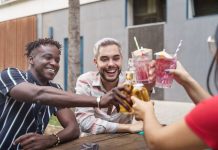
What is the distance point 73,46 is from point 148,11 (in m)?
4.37

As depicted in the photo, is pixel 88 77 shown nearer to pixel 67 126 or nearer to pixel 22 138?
pixel 67 126

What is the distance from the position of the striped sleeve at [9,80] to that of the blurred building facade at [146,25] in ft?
22.1

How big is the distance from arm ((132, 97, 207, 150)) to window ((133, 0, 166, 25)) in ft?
33.0

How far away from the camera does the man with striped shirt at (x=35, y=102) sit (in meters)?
2.69

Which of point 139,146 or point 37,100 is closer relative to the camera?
point 37,100

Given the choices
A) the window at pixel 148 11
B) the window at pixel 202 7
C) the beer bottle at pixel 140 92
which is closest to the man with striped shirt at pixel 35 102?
the beer bottle at pixel 140 92

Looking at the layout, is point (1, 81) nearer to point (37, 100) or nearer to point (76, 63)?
point (37, 100)

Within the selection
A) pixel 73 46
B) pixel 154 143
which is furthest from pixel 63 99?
pixel 73 46

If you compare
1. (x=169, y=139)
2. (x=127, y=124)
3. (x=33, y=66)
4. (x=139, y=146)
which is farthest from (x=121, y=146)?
(x=169, y=139)

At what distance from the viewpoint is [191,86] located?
2.68 metres

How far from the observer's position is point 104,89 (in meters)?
3.65

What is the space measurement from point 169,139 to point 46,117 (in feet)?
4.70

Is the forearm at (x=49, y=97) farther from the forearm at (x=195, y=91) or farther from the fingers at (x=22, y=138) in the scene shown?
the forearm at (x=195, y=91)

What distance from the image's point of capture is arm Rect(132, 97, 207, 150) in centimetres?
172
